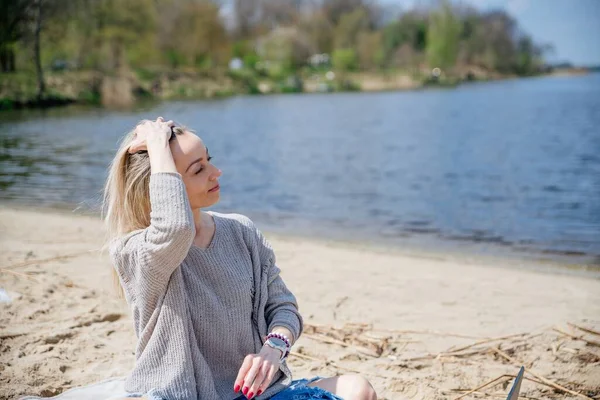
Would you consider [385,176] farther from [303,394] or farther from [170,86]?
[170,86]

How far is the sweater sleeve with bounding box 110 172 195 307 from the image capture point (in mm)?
2037

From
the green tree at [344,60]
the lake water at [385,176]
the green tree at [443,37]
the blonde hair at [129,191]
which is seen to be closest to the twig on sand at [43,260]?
the lake water at [385,176]

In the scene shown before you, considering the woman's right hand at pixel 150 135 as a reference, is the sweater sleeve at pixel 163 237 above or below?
below

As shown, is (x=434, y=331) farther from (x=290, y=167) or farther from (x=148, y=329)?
(x=290, y=167)

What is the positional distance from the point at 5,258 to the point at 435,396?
168 inches

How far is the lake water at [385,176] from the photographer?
362 inches

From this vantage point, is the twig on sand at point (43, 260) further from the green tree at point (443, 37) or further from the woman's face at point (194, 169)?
Answer: the green tree at point (443, 37)

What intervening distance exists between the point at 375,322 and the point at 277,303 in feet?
7.49

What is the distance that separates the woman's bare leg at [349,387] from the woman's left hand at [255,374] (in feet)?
0.95

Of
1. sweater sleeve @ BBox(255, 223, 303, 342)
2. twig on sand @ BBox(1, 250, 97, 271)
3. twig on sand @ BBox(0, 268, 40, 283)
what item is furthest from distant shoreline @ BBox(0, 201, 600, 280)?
sweater sleeve @ BBox(255, 223, 303, 342)

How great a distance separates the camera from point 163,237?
2.04m

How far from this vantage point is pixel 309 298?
508 centimetres

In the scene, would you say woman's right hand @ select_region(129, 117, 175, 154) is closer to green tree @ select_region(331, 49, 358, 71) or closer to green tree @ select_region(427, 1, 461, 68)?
green tree @ select_region(331, 49, 358, 71)

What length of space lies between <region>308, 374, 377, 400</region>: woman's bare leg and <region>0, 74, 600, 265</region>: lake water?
5.00 feet
